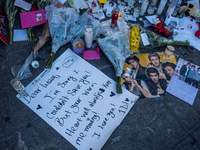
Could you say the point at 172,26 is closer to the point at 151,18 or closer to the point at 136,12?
the point at 151,18

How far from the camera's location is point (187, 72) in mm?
1520

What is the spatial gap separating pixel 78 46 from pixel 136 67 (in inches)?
24.9

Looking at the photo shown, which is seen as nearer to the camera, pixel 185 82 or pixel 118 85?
pixel 118 85

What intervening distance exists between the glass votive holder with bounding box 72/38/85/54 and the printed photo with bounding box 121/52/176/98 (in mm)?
472

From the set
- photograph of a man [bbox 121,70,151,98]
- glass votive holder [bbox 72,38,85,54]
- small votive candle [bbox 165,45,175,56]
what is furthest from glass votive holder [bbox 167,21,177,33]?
glass votive holder [bbox 72,38,85,54]

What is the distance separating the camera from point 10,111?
3.96 ft

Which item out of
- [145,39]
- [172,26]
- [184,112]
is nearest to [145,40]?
[145,39]

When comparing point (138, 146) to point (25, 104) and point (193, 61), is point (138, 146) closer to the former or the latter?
point (25, 104)

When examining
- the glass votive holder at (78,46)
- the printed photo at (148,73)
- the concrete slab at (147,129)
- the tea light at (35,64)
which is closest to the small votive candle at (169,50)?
the printed photo at (148,73)

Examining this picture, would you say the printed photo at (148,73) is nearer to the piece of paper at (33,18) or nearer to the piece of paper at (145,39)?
the piece of paper at (145,39)

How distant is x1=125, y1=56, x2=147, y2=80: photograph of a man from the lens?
1.44m

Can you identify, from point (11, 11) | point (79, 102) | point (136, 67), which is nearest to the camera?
point (79, 102)

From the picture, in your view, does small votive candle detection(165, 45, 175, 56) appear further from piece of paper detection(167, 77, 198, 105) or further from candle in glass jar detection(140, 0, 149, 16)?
candle in glass jar detection(140, 0, 149, 16)

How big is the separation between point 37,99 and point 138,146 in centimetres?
91
